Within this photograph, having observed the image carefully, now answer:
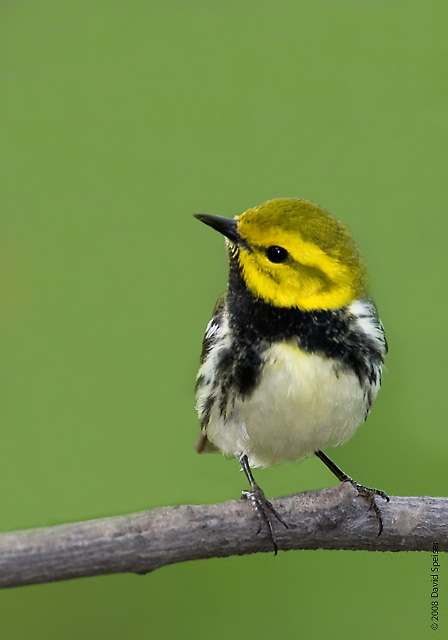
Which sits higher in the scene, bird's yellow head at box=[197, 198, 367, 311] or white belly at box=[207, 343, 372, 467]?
bird's yellow head at box=[197, 198, 367, 311]

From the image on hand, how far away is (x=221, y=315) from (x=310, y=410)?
17.6 inches

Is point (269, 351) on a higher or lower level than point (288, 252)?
lower

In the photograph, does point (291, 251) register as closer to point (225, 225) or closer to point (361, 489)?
point (225, 225)

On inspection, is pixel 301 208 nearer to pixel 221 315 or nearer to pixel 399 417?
pixel 221 315

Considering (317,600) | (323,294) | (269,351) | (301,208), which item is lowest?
(317,600)

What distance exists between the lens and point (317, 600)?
300 centimetres

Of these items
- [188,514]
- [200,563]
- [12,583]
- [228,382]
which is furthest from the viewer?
[200,563]

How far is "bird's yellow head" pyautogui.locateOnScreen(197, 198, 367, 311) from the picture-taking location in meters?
2.59

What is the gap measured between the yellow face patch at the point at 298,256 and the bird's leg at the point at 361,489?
0.60 m

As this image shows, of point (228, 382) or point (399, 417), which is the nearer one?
point (228, 382)

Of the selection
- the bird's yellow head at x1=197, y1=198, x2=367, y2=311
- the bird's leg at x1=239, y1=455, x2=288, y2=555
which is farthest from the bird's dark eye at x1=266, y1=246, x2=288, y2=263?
the bird's leg at x1=239, y1=455, x2=288, y2=555

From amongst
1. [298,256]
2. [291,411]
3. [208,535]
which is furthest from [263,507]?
[298,256]

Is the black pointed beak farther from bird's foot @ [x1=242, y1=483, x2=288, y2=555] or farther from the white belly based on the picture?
bird's foot @ [x1=242, y1=483, x2=288, y2=555]

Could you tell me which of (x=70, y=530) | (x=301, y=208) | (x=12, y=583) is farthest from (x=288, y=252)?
(x=12, y=583)
